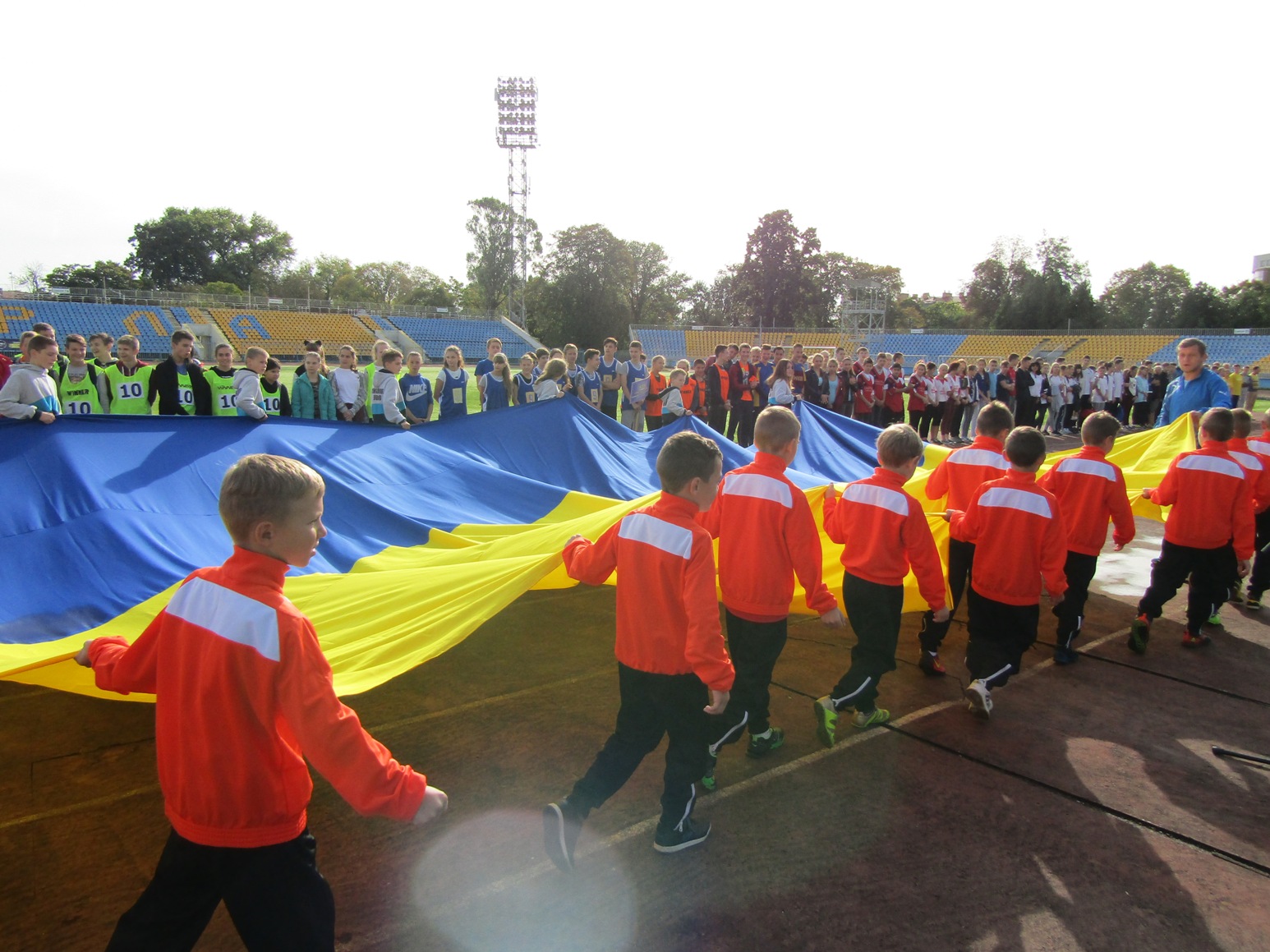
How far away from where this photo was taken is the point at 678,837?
2629mm

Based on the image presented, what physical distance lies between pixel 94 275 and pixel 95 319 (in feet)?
77.0

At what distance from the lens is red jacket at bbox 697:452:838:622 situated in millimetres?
2959

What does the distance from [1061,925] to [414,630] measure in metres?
2.34

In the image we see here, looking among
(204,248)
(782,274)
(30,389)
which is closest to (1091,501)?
(30,389)

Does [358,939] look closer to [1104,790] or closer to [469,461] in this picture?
[1104,790]

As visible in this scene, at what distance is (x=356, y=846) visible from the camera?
266 centimetres

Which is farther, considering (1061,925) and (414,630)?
(414,630)

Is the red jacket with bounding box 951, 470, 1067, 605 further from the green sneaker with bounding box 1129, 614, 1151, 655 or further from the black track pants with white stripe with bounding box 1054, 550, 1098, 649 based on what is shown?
the green sneaker with bounding box 1129, 614, 1151, 655

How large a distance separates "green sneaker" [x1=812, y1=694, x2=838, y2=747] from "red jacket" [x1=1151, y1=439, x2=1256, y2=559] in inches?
107

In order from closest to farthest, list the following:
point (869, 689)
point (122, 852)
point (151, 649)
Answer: point (151, 649)
point (122, 852)
point (869, 689)

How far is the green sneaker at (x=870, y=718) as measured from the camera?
11.8ft

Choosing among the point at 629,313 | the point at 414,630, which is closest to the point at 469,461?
the point at 414,630

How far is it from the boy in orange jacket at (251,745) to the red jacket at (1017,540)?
9.66ft

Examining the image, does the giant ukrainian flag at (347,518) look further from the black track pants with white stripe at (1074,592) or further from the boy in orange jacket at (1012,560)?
the boy in orange jacket at (1012,560)
